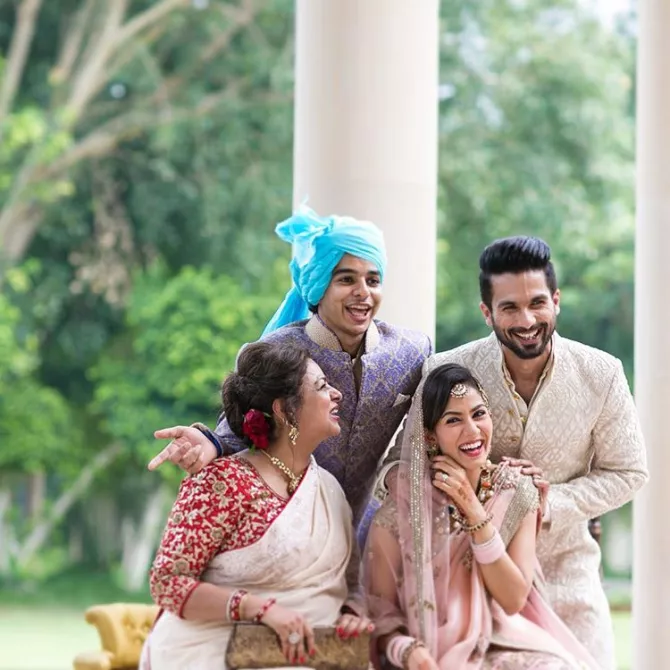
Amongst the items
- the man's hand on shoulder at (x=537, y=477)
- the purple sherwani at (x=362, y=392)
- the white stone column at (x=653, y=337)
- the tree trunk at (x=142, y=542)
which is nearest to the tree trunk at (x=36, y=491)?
the tree trunk at (x=142, y=542)

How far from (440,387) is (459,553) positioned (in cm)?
44

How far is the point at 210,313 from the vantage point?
1156cm

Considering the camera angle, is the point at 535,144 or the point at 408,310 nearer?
the point at 408,310

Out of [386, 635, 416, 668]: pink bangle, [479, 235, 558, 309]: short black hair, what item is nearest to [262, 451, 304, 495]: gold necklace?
[386, 635, 416, 668]: pink bangle

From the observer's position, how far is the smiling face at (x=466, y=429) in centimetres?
331

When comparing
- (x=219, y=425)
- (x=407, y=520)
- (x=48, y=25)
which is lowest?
(x=407, y=520)

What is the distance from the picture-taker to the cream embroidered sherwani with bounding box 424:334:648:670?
11.4 ft

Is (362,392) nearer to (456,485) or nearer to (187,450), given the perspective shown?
(456,485)

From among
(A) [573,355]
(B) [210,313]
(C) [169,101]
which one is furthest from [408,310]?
(C) [169,101]

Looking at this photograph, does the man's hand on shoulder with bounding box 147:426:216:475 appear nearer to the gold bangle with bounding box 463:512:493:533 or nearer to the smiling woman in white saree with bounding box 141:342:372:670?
the smiling woman in white saree with bounding box 141:342:372:670

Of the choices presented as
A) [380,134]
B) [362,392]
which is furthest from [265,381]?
[380,134]

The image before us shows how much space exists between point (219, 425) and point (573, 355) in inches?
39.2

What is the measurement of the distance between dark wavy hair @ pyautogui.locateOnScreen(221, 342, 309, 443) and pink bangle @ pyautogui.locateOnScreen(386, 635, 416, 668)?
0.60 m

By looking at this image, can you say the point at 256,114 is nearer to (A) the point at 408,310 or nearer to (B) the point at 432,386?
(A) the point at 408,310
